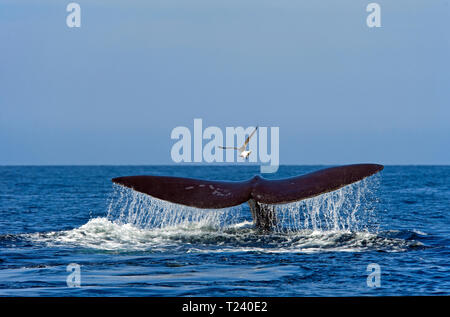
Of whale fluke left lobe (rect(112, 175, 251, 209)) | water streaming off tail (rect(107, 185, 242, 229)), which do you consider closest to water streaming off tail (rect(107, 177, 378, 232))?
water streaming off tail (rect(107, 185, 242, 229))

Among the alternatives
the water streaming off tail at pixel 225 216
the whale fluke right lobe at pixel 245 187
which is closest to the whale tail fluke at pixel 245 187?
the whale fluke right lobe at pixel 245 187

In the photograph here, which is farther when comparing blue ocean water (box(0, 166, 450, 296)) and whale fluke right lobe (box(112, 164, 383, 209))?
whale fluke right lobe (box(112, 164, 383, 209))

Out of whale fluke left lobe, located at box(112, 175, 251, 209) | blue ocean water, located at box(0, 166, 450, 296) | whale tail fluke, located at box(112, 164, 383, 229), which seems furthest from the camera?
whale fluke left lobe, located at box(112, 175, 251, 209)

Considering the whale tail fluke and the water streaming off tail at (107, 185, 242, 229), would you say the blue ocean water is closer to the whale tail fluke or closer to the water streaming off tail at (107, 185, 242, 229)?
the water streaming off tail at (107, 185, 242, 229)

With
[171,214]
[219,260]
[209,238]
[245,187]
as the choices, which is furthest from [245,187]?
[171,214]

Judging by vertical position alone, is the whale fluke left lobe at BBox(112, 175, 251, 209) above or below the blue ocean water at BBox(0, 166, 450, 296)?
above

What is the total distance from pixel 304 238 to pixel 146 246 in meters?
2.85

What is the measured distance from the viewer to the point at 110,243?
43.2 ft

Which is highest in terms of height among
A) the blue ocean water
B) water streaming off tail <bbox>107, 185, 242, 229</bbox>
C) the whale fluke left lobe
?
the whale fluke left lobe

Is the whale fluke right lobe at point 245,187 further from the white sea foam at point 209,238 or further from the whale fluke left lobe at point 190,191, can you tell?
the white sea foam at point 209,238
